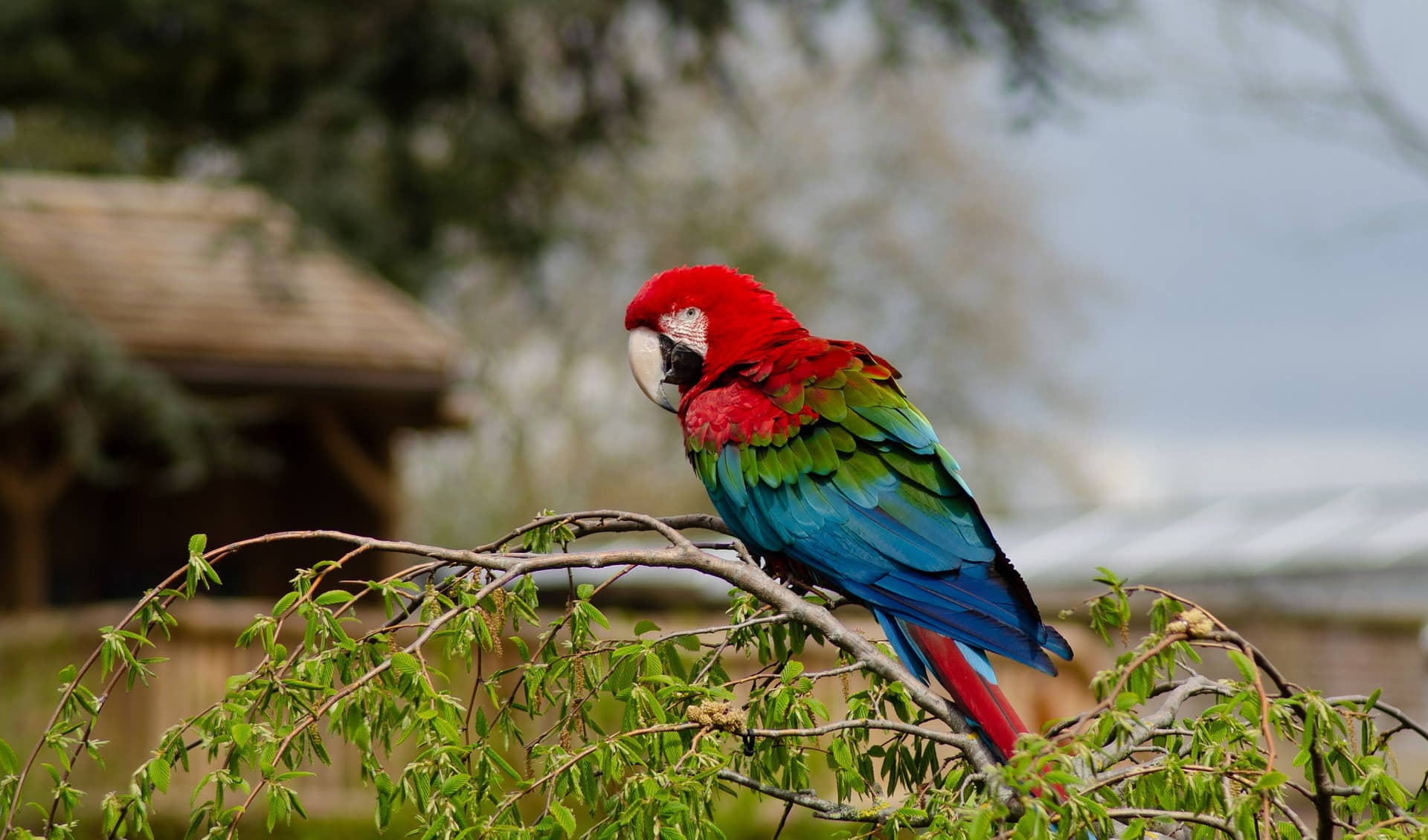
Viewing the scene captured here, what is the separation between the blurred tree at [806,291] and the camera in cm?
2233

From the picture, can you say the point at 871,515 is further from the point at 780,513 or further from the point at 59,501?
the point at 59,501

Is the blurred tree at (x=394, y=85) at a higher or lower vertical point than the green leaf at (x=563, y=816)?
higher

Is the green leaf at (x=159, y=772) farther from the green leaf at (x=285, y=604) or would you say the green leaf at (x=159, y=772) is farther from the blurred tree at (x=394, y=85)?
the blurred tree at (x=394, y=85)

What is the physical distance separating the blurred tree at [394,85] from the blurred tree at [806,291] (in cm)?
1060

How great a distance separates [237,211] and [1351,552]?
11.1 metres

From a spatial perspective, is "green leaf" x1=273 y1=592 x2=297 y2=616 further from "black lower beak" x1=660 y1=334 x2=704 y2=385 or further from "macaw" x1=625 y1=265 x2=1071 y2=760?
"black lower beak" x1=660 y1=334 x2=704 y2=385

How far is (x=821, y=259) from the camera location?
21.8m

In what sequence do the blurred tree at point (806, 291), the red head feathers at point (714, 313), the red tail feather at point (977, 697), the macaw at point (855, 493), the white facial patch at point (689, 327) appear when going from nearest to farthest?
1. the red tail feather at point (977, 697)
2. the macaw at point (855, 493)
3. the red head feathers at point (714, 313)
4. the white facial patch at point (689, 327)
5. the blurred tree at point (806, 291)

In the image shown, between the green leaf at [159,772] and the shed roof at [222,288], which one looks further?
the shed roof at [222,288]

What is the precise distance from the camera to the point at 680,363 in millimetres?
2818

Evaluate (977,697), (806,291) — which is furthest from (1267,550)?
(977,697)

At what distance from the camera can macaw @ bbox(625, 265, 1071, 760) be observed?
6.78 feet

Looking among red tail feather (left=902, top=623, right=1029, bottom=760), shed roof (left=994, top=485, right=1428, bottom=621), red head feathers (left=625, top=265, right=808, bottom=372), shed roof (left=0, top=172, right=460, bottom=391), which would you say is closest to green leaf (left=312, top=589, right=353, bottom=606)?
red tail feather (left=902, top=623, right=1029, bottom=760)

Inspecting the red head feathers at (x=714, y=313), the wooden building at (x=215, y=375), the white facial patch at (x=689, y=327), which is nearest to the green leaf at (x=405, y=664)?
the red head feathers at (x=714, y=313)
